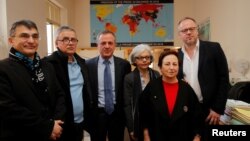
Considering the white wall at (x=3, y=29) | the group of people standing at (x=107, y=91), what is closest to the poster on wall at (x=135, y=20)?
the white wall at (x=3, y=29)

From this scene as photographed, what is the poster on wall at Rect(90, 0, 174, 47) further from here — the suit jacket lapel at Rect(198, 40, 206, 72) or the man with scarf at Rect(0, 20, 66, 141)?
the man with scarf at Rect(0, 20, 66, 141)

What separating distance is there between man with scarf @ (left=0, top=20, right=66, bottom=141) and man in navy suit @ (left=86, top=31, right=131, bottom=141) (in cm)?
65

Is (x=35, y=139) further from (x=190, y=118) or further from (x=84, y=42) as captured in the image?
(x=84, y=42)

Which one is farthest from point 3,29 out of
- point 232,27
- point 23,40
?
point 232,27

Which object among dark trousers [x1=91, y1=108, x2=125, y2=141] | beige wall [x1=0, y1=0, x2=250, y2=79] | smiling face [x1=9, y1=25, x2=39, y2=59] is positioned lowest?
dark trousers [x1=91, y1=108, x2=125, y2=141]

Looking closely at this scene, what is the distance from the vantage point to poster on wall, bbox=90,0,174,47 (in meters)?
5.30

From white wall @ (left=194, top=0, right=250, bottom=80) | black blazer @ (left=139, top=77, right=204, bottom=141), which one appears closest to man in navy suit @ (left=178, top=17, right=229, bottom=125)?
black blazer @ (left=139, top=77, right=204, bottom=141)

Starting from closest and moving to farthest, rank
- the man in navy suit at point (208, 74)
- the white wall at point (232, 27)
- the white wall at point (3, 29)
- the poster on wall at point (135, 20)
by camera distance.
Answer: the man in navy suit at point (208, 74) < the white wall at point (3, 29) < the white wall at point (232, 27) < the poster on wall at point (135, 20)

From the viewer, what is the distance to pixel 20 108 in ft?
5.11

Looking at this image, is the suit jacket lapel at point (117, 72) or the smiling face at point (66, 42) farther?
the suit jacket lapel at point (117, 72)

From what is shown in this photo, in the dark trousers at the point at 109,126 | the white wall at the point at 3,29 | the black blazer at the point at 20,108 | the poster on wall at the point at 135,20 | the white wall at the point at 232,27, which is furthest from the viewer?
the poster on wall at the point at 135,20

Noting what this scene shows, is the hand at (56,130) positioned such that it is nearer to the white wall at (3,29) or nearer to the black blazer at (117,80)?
the black blazer at (117,80)

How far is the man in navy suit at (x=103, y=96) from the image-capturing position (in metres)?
2.43

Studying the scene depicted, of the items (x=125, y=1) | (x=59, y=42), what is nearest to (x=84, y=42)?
(x=125, y=1)
